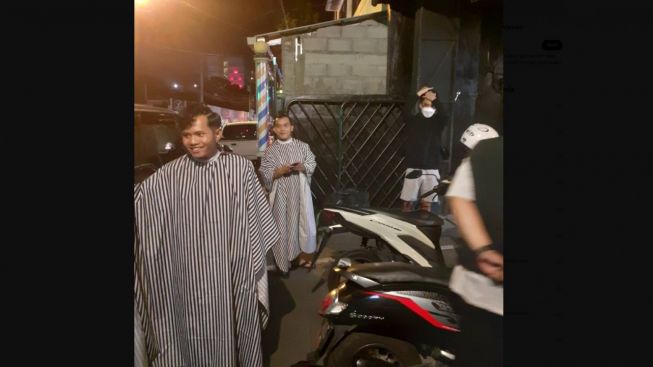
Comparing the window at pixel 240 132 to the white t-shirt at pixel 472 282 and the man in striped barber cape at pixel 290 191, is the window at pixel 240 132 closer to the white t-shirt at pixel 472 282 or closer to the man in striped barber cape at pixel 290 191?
the man in striped barber cape at pixel 290 191

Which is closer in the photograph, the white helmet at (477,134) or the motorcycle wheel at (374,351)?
the white helmet at (477,134)

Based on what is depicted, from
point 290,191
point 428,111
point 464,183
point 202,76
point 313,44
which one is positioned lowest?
point 290,191

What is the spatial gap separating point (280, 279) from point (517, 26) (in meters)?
2.26

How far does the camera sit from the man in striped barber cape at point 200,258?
2.07 metres

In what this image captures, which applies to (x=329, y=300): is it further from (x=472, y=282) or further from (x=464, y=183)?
(x=464, y=183)

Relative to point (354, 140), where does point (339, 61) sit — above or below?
above

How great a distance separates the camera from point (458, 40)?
3.05 metres

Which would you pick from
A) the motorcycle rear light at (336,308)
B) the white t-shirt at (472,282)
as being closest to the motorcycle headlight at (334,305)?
the motorcycle rear light at (336,308)

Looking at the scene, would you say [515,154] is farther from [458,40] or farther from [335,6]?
[335,6]

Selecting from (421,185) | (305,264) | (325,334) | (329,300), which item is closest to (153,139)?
(329,300)

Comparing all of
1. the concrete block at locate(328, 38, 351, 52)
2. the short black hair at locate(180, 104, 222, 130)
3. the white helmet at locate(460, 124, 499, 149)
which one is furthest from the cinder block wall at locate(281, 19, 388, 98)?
the white helmet at locate(460, 124, 499, 149)

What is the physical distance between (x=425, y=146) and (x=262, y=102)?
973mm

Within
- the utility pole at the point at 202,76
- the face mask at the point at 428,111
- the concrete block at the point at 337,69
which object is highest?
the concrete block at the point at 337,69

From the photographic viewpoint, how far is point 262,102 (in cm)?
261
